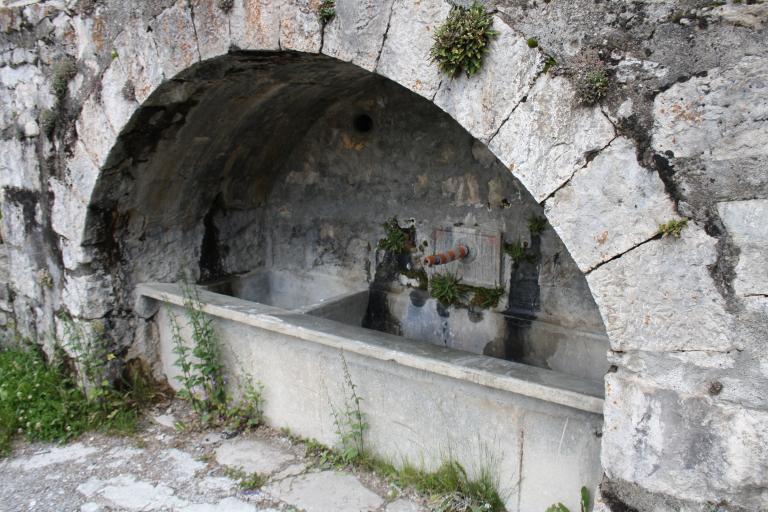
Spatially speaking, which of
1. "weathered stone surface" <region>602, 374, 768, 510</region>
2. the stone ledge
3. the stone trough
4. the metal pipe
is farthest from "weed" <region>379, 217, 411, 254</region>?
"weathered stone surface" <region>602, 374, 768, 510</region>

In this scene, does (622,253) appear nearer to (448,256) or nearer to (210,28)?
(448,256)

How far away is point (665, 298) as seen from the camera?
181 centimetres

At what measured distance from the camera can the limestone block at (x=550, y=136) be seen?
1867mm

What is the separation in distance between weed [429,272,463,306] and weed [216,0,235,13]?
209cm

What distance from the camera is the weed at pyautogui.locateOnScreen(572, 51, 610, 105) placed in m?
1.83

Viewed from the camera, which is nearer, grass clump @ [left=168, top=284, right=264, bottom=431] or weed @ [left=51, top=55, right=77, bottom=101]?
weed @ [left=51, top=55, right=77, bottom=101]

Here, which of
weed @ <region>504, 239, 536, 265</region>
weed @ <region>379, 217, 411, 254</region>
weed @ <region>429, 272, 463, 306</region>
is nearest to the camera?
weed @ <region>504, 239, 536, 265</region>

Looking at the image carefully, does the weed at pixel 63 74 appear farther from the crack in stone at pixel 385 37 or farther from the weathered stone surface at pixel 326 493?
the weathered stone surface at pixel 326 493

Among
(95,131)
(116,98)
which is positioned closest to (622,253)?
(116,98)

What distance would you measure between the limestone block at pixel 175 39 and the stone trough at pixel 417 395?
1.34 meters

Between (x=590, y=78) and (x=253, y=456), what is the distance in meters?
2.60

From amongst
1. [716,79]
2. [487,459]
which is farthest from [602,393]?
[716,79]

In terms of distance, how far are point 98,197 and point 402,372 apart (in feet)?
6.75

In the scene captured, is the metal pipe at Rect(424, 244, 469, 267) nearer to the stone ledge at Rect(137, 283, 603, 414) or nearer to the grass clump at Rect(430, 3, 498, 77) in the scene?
the stone ledge at Rect(137, 283, 603, 414)
